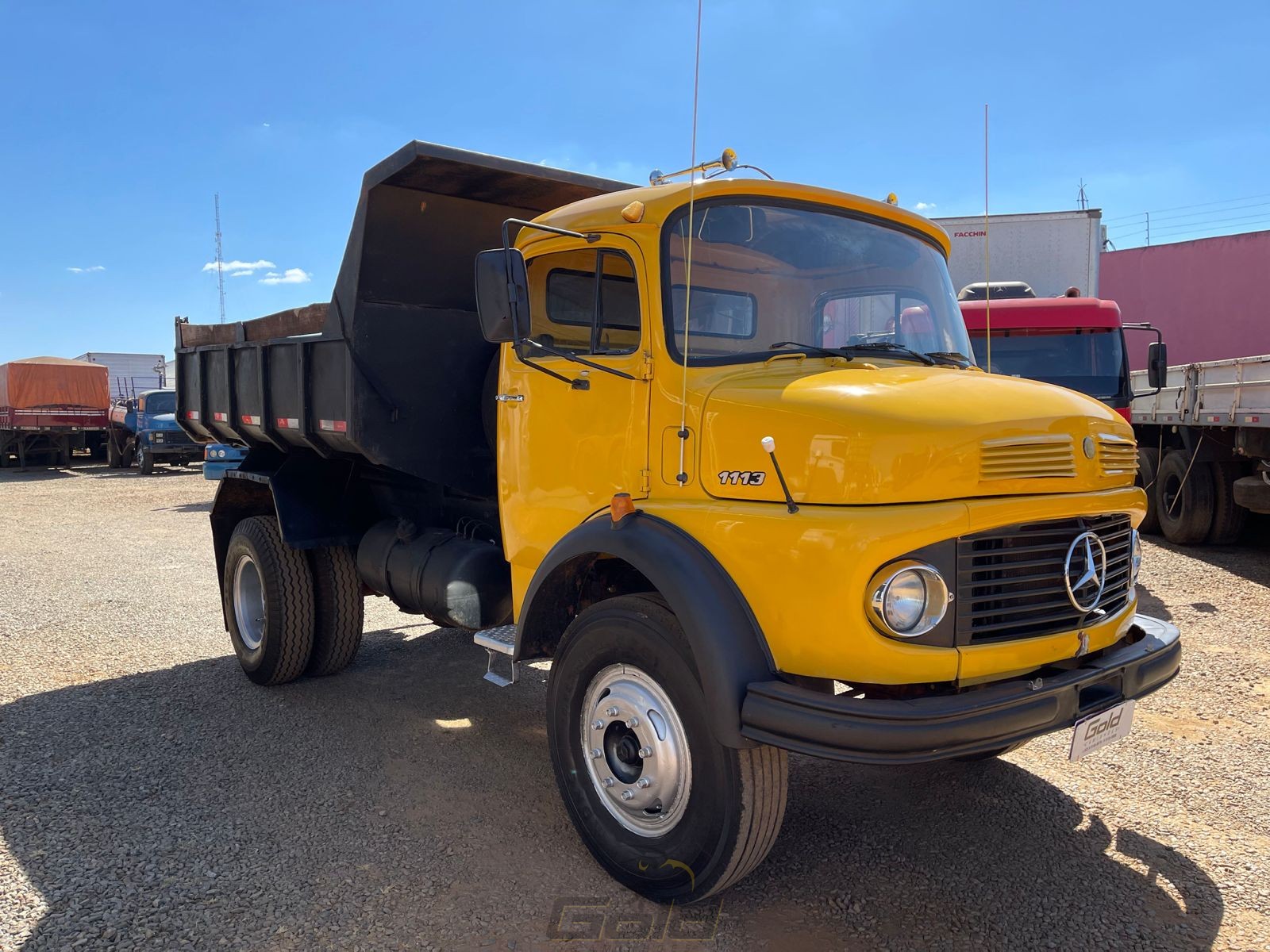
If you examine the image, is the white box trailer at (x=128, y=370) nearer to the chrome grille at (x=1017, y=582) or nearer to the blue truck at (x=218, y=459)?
the blue truck at (x=218, y=459)

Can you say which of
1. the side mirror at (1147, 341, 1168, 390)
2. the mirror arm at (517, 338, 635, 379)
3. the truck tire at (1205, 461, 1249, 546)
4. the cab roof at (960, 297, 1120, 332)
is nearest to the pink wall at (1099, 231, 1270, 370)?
the truck tire at (1205, 461, 1249, 546)

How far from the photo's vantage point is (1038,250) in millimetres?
11812

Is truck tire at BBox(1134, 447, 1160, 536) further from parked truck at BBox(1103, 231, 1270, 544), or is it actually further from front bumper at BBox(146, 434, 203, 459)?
front bumper at BBox(146, 434, 203, 459)

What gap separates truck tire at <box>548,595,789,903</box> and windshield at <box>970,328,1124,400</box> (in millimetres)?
6453

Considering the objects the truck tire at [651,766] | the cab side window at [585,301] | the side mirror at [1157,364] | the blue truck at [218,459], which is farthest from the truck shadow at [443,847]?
the blue truck at [218,459]

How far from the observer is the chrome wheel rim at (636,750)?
3070 millimetres

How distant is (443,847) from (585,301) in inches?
86.6

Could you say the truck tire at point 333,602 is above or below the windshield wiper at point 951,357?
below

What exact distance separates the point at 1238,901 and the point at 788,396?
2.34 meters

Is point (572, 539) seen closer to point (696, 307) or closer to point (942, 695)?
point (696, 307)

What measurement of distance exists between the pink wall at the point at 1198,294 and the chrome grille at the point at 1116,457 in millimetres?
17821

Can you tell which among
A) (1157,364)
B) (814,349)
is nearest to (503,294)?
(814,349)

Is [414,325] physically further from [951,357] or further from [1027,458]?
[1027,458]

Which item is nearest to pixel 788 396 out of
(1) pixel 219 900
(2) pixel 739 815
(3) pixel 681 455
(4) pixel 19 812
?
(3) pixel 681 455
